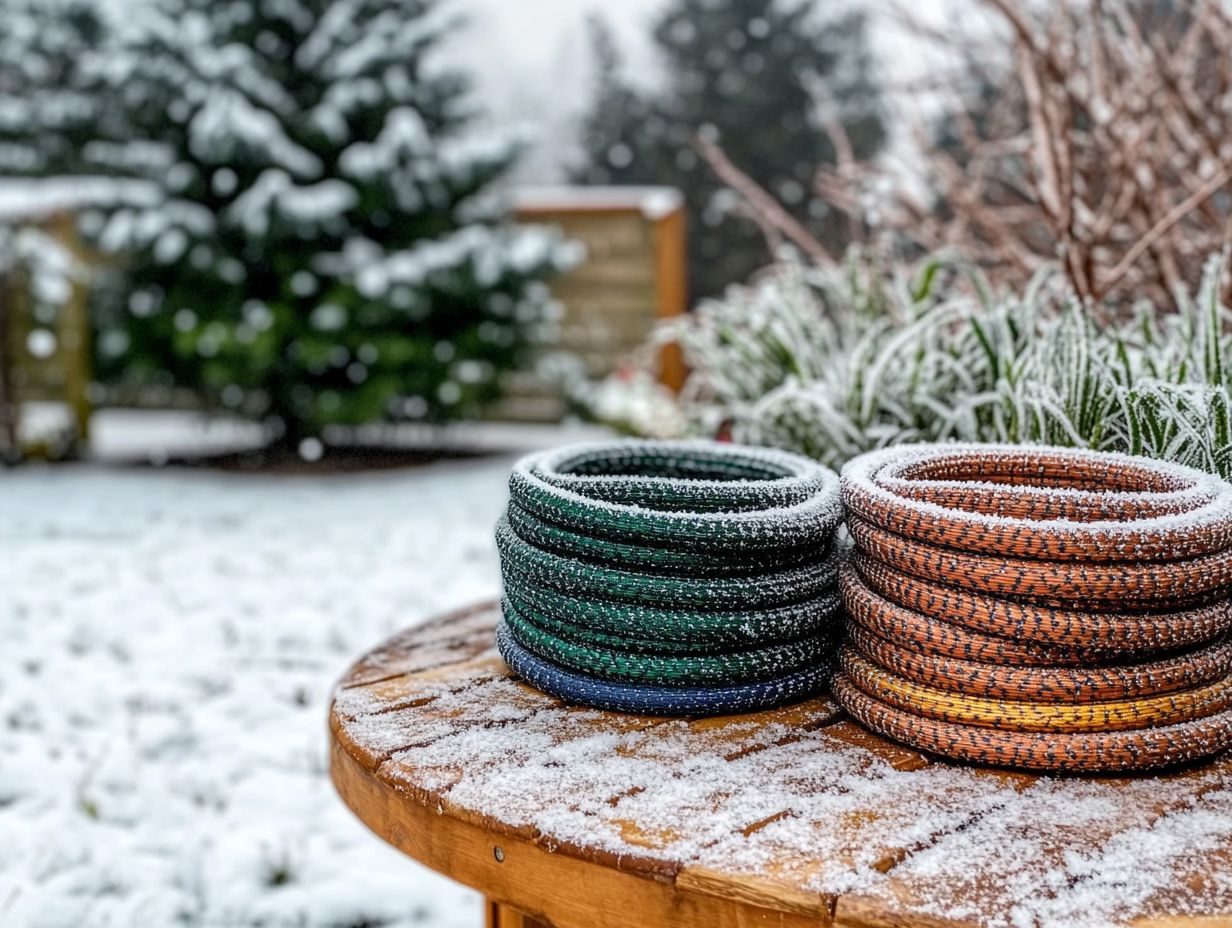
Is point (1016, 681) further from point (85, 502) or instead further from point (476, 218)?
point (476, 218)

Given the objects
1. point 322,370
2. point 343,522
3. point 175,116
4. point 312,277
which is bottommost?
point 343,522

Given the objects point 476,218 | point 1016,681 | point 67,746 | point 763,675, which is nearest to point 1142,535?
point 1016,681

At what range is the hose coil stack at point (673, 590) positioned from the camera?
95cm

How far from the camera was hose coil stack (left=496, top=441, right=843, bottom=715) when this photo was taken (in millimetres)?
946

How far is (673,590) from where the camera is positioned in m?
0.94

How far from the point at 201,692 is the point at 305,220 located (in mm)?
3135

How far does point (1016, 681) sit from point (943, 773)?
0.09m

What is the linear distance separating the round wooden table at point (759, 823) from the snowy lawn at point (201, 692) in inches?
33.4

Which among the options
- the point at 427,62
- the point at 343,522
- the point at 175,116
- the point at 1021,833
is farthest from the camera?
the point at 427,62

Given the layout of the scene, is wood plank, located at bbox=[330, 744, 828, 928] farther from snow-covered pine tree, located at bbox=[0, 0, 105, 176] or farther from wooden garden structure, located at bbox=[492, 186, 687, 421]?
snow-covered pine tree, located at bbox=[0, 0, 105, 176]

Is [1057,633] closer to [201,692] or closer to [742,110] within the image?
[201,692]

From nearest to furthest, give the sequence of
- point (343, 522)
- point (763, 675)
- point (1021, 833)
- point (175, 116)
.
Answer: point (1021, 833) < point (763, 675) < point (343, 522) < point (175, 116)

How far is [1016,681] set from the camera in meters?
0.86

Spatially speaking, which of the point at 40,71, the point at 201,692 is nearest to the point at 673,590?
the point at 201,692
